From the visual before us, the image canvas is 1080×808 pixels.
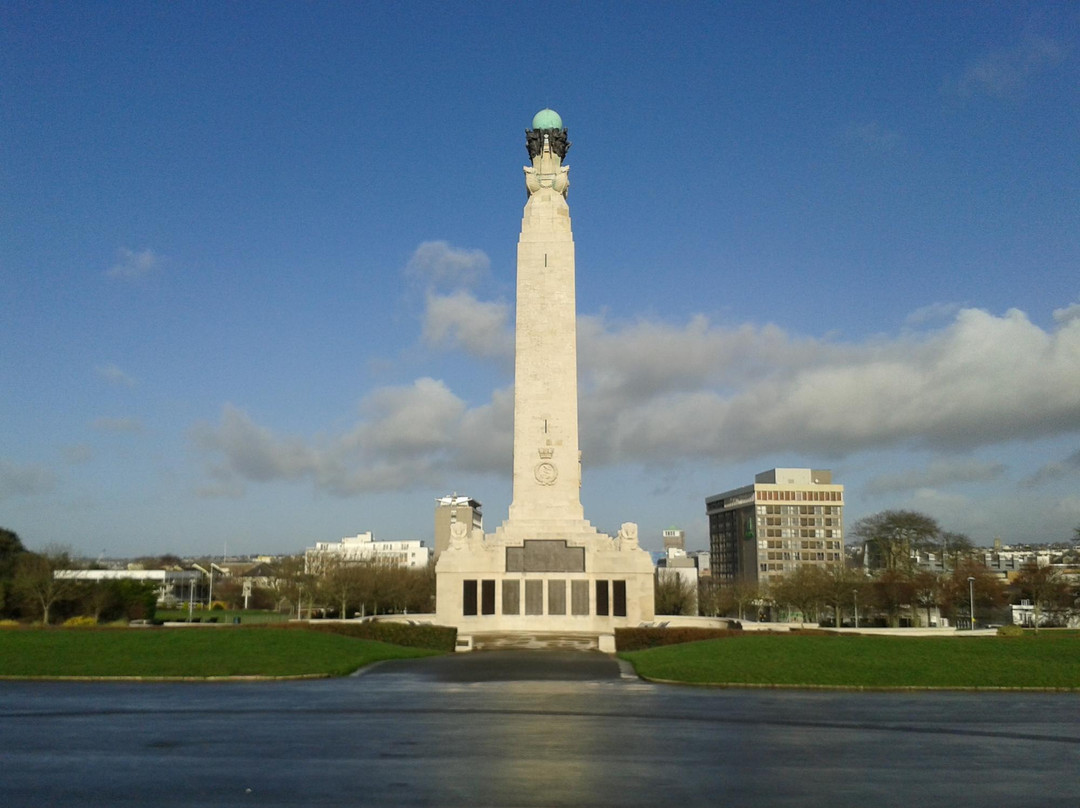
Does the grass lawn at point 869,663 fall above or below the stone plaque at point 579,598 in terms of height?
below

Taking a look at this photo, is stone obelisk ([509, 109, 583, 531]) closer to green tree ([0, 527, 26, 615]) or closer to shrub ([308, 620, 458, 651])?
shrub ([308, 620, 458, 651])

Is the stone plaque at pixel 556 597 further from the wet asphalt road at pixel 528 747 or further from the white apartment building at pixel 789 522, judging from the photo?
the white apartment building at pixel 789 522

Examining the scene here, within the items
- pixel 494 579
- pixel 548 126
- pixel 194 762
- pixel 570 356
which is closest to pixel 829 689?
pixel 194 762

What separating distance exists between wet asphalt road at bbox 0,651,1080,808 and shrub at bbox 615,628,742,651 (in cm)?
1720

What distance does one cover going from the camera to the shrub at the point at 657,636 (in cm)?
4031

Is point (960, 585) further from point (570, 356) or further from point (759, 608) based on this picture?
point (570, 356)

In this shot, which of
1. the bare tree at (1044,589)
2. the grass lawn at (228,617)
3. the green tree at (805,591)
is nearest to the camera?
the bare tree at (1044,589)

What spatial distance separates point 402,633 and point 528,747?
2848cm

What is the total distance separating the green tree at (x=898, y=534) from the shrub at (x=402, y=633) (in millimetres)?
53451

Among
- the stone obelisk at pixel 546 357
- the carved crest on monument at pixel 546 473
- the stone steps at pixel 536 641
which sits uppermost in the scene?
the stone obelisk at pixel 546 357

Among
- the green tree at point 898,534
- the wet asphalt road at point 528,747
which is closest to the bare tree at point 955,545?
the green tree at point 898,534

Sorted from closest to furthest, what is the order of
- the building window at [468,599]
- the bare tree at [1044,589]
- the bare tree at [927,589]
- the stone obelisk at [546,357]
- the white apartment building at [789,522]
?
the building window at [468,599]
the stone obelisk at [546,357]
the bare tree at [1044,589]
the bare tree at [927,589]
the white apartment building at [789,522]

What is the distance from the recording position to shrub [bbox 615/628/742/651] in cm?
4031

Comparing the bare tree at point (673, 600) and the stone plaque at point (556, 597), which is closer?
the stone plaque at point (556, 597)
